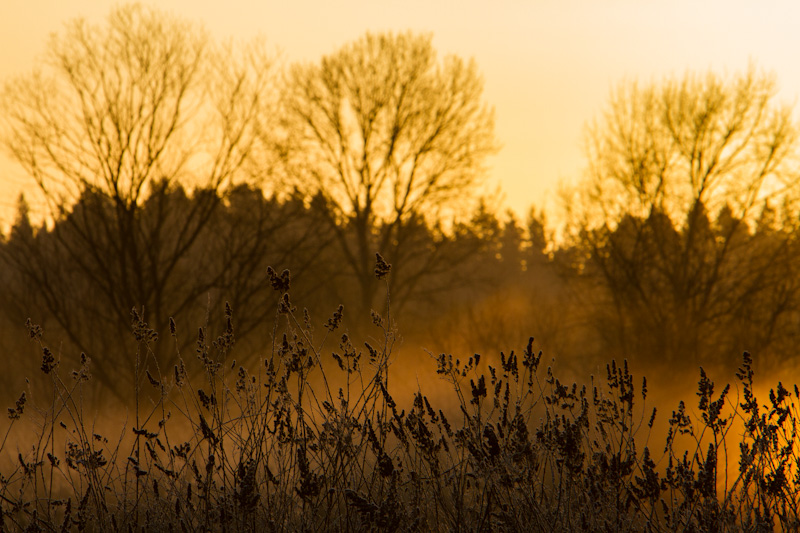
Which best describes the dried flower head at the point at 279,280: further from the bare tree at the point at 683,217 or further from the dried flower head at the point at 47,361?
the bare tree at the point at 683,217

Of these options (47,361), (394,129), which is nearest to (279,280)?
(47,361)

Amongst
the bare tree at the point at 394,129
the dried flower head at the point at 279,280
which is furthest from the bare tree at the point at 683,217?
the dried flower head at the point at 279,280

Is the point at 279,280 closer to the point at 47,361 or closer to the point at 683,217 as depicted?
the point at 47,361

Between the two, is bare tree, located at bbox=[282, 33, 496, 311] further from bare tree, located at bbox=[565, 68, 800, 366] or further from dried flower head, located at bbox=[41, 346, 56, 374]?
dried flower head, located at bbox=[41, 346, 56, 374]

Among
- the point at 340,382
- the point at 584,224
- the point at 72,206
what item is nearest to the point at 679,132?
the point at 584,224

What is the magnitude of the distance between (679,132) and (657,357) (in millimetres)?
5641

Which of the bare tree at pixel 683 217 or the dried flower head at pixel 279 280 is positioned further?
the bare tree at pixel 683 217

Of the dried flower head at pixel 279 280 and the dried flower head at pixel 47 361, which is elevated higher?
the dried flower head at pixel 279 280

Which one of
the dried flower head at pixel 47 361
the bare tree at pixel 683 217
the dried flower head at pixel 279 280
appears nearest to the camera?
the dried flower head at pixel 279 280

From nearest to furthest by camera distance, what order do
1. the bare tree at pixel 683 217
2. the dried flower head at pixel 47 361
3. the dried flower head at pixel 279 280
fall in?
1. the dried flower head at pixel 279 280
2. the dried flower head at pixel 47 361
3. the bare tree at pixel 683 217

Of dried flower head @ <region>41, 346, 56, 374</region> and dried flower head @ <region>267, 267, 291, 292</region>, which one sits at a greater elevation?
dried flower head @ <region>267, 267, 291, 292</region>

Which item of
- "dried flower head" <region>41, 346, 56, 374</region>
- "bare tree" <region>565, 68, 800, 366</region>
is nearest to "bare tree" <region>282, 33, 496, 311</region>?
"bare tree" <region>565, 68, 800, 366</region>

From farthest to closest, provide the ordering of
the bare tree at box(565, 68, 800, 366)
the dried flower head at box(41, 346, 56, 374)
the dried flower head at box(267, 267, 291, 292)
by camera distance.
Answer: the bare tree at box(565, 68, 800, 366) → the dried flower head at box(41, 346, 56, 374) → the dried flower head at box(267, 267, 291, 292)

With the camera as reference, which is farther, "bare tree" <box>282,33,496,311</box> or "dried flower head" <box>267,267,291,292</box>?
"bare tree" <box>282,33,496,311</box>
